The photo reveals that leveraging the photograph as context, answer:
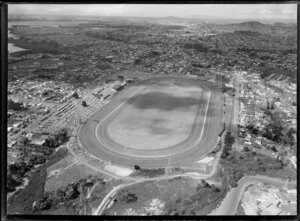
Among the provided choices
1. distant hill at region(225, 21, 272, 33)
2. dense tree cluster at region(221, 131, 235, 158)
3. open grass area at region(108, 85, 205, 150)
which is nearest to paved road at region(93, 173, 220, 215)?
dense tree cluster at region(221, 131, 235, 158)

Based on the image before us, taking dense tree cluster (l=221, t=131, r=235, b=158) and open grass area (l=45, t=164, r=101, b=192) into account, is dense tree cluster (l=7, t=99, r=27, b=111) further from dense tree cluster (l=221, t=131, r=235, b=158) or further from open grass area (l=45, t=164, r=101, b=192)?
dense tree cluster (l=221, t=131, r=235, b=158)

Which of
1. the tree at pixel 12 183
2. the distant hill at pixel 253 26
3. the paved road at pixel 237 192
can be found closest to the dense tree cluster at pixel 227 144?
the paved road at pixel 237 192

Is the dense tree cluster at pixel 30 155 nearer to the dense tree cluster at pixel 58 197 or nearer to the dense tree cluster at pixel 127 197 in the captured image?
the dense tree cluster at pixel 58 197

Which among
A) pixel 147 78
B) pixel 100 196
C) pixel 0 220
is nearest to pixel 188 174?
pixel 100 196

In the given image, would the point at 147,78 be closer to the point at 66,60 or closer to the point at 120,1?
the point at 66,60

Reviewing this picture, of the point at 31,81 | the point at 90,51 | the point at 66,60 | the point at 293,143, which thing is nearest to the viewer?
the point at 293,143

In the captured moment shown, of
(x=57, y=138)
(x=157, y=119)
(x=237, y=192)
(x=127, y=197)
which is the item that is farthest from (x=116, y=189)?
(x=157, y=119)

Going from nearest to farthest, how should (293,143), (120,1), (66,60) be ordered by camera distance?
(120,1), (293,143), (66,60)
